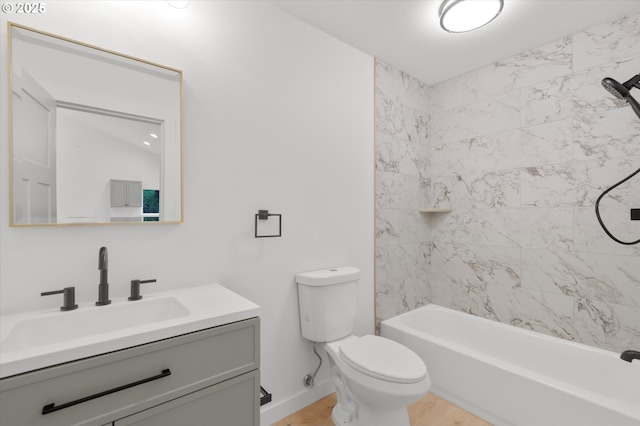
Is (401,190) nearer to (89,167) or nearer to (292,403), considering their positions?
(292,403)

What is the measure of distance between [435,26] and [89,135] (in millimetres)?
2164

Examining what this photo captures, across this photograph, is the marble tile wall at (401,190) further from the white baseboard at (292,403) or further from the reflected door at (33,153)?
the reflected door at (33,153)

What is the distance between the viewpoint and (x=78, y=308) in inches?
45.8

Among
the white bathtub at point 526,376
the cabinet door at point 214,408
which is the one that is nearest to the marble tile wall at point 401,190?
the white bathtub at point 526,376

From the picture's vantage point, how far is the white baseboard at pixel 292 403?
→ 175 centimetres

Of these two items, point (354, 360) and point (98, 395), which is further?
point (354, 360)

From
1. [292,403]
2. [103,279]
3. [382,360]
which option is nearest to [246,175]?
[103,279]

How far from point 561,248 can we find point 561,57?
1.40 metres

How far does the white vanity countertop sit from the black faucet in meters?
0.03

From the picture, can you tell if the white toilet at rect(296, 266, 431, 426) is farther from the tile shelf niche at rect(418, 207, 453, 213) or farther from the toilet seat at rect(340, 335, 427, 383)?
the tile shelf niche at rect(418, 207, 453, 213)

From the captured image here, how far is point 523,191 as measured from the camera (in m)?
2.32

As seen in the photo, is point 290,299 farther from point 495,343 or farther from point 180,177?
point 495,343

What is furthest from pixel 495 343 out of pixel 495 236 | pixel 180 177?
pixel 180 177

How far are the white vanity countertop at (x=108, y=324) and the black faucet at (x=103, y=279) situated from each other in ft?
0.10
